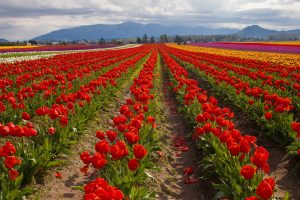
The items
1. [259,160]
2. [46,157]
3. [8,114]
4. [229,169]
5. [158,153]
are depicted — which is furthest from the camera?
[8,114]

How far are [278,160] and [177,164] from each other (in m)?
2.16

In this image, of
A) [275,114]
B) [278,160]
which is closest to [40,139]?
[278,160]

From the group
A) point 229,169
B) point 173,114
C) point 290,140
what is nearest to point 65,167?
point 229,169

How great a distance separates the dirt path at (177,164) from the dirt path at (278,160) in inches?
56.7

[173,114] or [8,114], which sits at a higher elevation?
[8,114]

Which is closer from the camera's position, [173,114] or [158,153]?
[158,153]

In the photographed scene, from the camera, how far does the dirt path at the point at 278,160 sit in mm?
6766

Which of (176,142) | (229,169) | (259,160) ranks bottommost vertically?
(176,142)

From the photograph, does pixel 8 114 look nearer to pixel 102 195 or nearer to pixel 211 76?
pixel 102 195

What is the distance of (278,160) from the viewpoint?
26.8ft

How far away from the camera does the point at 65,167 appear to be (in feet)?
Answer: 23.9

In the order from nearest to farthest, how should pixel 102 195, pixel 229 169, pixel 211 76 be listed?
pixel 102 195
pixel 229 169
pixel 211 76

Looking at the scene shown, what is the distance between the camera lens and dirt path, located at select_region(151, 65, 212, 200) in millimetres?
6699

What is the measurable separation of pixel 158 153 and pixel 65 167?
1.96 meters
